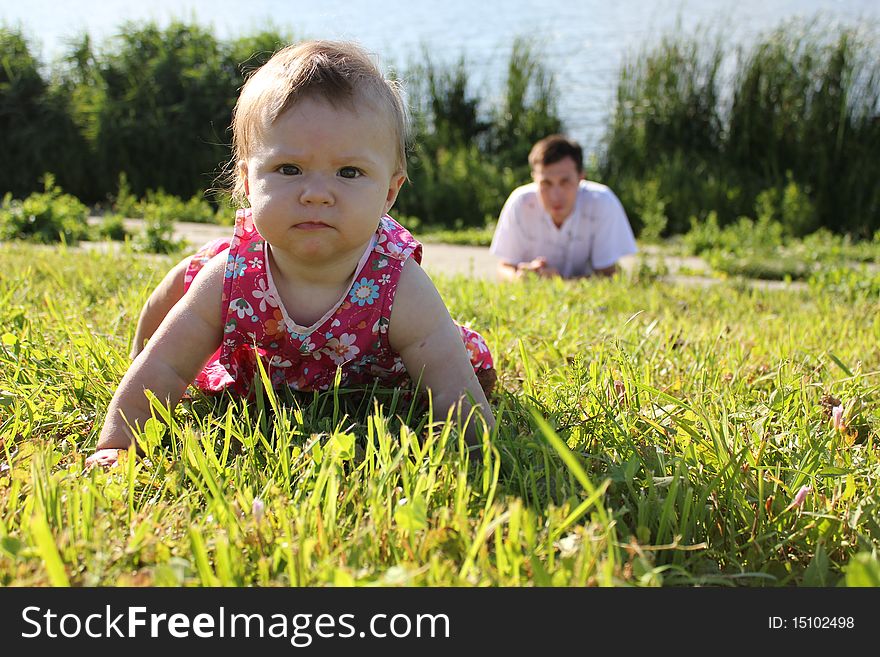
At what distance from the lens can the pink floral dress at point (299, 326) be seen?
7.67 ft

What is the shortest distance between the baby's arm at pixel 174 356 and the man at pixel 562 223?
3.90m

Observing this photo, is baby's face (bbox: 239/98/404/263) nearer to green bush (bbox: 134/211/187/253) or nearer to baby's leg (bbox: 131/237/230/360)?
baby's leg (bbox: 131/237/230/360)

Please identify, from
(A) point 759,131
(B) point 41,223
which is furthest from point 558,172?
(A) point 759,131

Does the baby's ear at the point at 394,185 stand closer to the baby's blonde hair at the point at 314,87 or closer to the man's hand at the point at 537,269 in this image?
the baby's blonde hair at the point at 314,87

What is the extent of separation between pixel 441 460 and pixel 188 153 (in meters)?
8.45

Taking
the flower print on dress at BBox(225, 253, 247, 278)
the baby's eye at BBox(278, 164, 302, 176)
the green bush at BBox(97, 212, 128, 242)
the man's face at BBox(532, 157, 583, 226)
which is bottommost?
the green bush at BBox(97, 212, 128, 242)

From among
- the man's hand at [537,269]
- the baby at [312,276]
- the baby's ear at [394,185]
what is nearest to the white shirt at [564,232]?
the man's hand at [537,269]

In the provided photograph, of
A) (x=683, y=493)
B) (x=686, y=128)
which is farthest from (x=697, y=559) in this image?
(x=686, y=128)

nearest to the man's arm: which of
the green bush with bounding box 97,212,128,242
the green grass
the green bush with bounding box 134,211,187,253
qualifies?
the green bush with bounding box 134,211,187,253

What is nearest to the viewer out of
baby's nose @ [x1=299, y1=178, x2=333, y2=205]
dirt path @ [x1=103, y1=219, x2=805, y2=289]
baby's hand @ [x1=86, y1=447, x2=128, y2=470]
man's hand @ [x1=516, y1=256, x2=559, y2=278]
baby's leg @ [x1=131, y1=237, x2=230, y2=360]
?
baby's hand @ [x1=86, y1=447, x2=128, y2=470]

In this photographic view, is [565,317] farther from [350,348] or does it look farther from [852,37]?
[852,37]

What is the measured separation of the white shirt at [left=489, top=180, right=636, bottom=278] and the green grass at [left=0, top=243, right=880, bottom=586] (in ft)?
10.8

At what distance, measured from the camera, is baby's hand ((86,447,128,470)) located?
1945 mm
